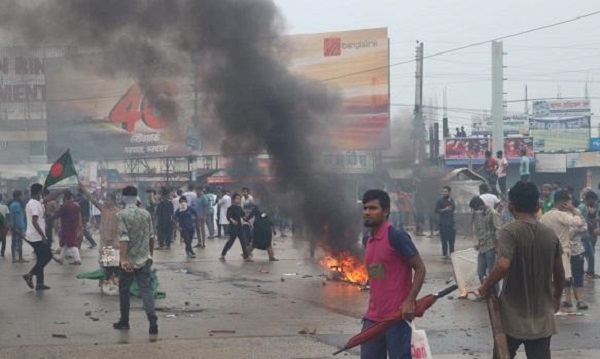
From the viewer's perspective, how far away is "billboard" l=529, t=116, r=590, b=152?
63.9m

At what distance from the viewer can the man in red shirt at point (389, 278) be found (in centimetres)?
619

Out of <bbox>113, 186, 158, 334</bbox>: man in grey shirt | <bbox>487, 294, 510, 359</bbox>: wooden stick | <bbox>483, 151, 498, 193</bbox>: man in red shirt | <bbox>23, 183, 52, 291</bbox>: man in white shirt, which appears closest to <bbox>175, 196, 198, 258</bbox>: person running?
<bbox>23, 183, 52, 291</bbox>: man in white shirt

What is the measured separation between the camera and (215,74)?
1510 cm

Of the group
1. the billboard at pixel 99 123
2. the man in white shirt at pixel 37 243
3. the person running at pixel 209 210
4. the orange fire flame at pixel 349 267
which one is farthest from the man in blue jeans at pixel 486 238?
the billboard at pixel 99 123

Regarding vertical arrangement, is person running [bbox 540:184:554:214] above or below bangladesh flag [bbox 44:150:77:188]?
below

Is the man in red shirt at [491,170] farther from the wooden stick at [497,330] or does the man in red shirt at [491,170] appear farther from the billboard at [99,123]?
the billboard at [99,123]

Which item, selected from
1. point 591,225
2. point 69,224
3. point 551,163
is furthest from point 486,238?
point 551,163

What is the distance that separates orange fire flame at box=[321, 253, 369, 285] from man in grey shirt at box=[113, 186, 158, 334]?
4.90m

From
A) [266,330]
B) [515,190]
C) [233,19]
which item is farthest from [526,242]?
[233,19]

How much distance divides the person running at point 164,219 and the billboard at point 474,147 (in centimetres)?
2533

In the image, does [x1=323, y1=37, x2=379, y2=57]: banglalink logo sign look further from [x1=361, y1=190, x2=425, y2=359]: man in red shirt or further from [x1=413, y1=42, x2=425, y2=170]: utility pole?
[x1=361, y1=190, x2=425, y2=359]: man in red shirt

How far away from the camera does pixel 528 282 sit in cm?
585

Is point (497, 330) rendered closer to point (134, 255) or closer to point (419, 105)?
point (134, 255)

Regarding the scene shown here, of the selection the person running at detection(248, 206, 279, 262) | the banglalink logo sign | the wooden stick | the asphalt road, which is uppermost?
the banglalink logo sign
